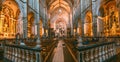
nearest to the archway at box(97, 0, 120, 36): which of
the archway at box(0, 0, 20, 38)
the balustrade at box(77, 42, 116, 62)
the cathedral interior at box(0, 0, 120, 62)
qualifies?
the cathedral interior at box(0, 0, 120, 62)

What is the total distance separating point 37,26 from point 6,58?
94.9 ft

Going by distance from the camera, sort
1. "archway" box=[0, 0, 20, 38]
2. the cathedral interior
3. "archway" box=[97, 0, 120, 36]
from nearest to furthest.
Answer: the cathedral interior
"archway" box=[97, 0, 120, 36]
"archway" box=[0, 0, 20, 38]

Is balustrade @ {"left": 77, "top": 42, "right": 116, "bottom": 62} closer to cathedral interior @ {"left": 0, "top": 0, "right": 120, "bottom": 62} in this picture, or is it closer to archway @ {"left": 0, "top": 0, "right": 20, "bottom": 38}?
cathedral interior @ {"left": 0, "top": 0, "right": 120, "bottom": 62}

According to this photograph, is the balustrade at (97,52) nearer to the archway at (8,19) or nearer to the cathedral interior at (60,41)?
the cathedral interior at (60,41)

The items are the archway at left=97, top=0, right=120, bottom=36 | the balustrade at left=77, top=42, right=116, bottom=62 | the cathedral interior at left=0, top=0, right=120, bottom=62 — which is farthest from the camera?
the archway at left=97, top=0, right=120, bottom=36

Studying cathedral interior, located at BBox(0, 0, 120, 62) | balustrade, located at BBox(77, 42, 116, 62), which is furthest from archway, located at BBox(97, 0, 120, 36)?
balustrade, located at BBox(77, 42, 116, 62)

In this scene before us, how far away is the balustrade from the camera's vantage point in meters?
7.37

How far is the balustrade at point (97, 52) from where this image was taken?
7371mm

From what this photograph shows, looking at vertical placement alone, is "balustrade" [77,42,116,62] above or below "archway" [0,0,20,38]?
below

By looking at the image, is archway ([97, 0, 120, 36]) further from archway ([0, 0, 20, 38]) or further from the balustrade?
the balustrade

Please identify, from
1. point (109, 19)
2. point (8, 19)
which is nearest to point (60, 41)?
point (109, 19)

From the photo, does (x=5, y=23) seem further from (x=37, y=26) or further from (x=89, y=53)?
(x=89, y=53)

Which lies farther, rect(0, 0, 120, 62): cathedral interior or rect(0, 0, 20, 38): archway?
rect(0, 0, 20, 38): archway

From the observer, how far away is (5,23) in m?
33.5
